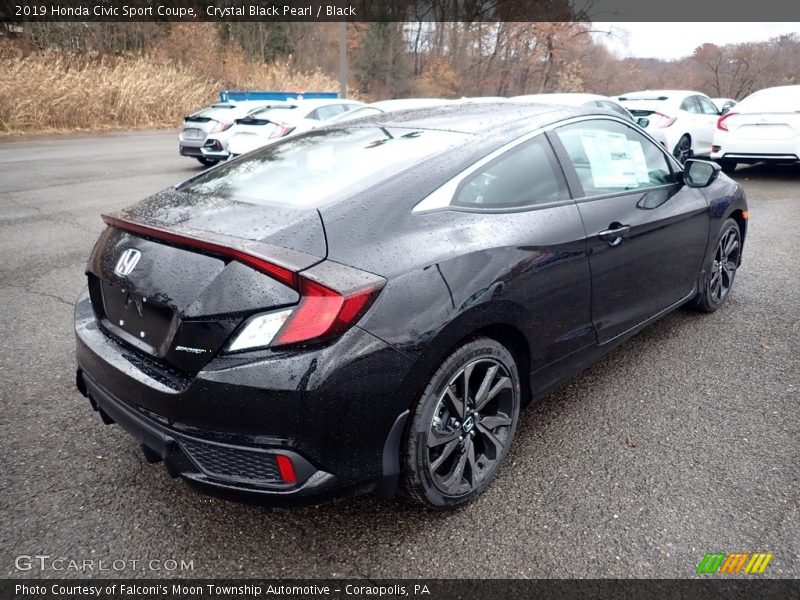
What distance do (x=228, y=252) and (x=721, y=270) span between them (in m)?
3.82

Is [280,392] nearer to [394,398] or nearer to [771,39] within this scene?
[394,398]

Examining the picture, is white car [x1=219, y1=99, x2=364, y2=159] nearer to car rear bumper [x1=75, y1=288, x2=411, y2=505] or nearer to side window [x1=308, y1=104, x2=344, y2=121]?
side window [x1=308, y1=104, x2=344, y2=121]

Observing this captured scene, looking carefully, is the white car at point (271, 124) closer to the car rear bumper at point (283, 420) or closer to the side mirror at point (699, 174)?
the side mirror at point (699, 174)

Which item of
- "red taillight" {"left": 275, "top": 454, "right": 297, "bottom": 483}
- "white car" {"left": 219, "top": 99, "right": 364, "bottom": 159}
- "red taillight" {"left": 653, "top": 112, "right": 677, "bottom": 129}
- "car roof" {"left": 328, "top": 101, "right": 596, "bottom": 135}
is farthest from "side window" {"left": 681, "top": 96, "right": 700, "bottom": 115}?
"red taillight" {"left": 275, "top": 454, "right": 297, "bottom": 483}

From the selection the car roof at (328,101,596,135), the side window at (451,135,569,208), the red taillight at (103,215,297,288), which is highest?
the car roof at (328,101,596,135)

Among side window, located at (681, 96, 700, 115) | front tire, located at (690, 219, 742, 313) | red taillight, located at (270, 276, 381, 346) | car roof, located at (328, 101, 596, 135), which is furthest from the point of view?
side window, located at (681, 96, 700, 115)

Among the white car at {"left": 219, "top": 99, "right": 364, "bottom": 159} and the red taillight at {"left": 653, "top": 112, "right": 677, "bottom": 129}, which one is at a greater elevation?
the red taillight at {"left": 653, "top": 112, "right": 677, "bottom": 129}

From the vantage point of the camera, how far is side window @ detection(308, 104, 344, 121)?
12.0m

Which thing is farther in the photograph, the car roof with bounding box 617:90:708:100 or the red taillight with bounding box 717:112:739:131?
the car roof with bounding box 617:90:708:100

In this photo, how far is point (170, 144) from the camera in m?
17.2

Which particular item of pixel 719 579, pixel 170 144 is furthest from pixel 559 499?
pixel 170 144

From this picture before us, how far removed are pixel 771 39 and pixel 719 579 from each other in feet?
82.9

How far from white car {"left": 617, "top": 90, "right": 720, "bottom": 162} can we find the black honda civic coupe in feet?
30.2

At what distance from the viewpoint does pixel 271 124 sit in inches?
454
